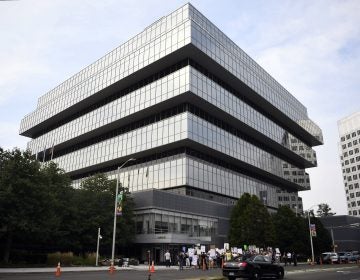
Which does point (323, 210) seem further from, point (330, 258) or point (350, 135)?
point (330, 258)

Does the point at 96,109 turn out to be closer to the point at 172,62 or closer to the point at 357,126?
the point at 172,62

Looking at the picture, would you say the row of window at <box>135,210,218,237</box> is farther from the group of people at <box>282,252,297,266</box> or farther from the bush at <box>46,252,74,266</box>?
the bush at <box>46,252,74,266</box>

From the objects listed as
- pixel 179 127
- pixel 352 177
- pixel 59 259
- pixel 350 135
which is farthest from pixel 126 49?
pixel 352 177

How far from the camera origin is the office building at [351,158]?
158m

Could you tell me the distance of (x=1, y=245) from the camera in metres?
43.7

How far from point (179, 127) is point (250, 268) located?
157 ft

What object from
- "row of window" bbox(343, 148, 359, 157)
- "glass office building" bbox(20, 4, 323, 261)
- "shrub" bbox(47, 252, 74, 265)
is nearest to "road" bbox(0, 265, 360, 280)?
"shrub" bbox(47, 252, 74, 265)

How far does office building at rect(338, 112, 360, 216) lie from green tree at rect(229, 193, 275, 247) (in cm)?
10794

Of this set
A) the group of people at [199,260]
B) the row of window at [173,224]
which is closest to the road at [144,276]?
the group of people at [199,260]

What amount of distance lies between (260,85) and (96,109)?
38.0 meters

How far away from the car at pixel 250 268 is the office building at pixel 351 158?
144635mm

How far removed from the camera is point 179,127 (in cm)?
7056

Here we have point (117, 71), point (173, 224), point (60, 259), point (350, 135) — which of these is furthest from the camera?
point (350, 135)

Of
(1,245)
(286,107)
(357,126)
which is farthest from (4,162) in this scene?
(357,126)
